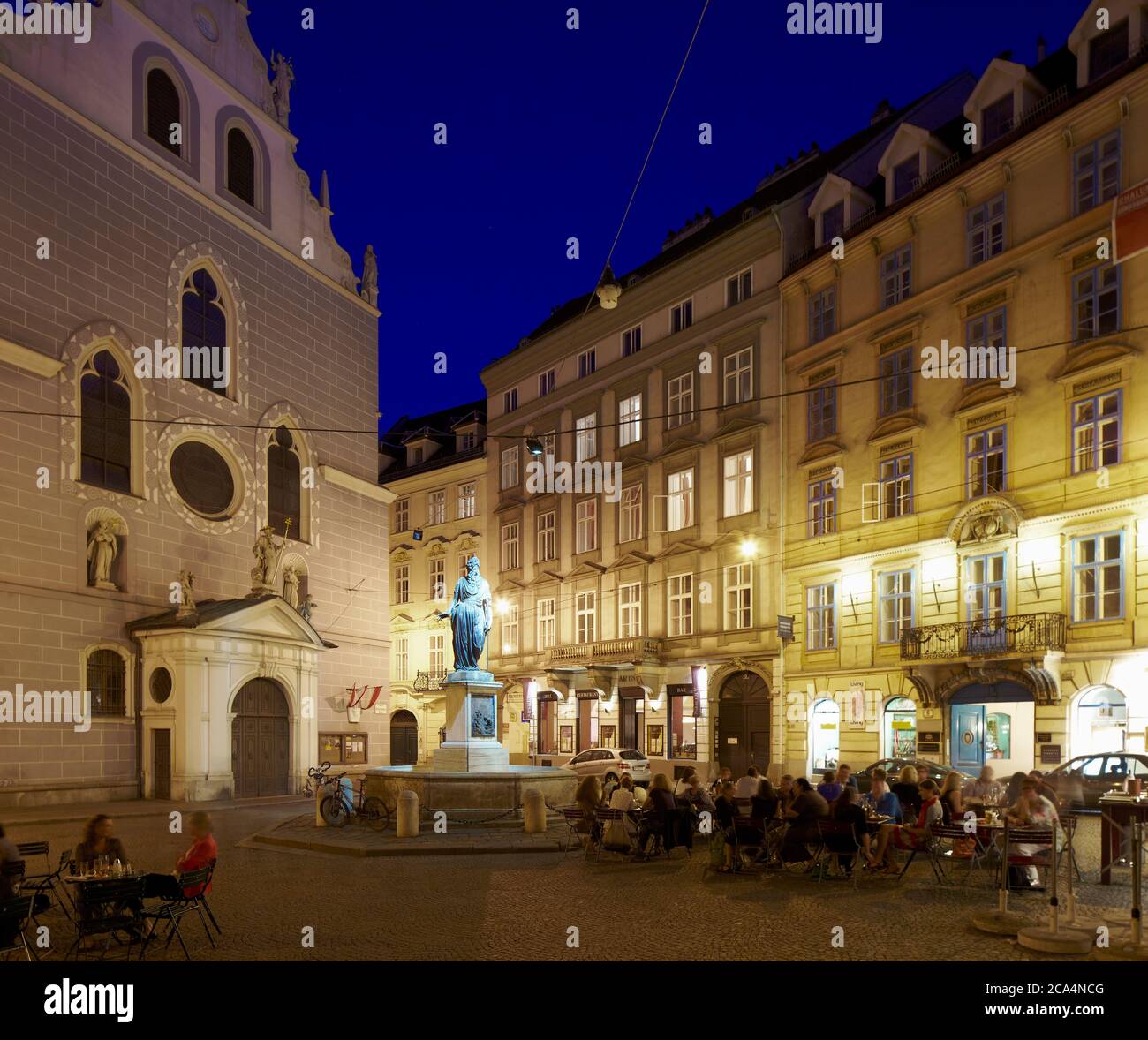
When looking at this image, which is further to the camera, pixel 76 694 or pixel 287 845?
pixel 76 694

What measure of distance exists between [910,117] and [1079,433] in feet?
46.0

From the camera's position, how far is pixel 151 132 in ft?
104

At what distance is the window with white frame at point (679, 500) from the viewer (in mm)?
37938

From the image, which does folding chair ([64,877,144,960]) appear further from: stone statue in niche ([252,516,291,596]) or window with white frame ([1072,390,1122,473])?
window with white frame ([1072,390,1122,473])

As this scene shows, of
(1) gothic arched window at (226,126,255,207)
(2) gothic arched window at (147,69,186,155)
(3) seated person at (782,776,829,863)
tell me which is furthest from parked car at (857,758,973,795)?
(2) gothic arched window at (147,69,186,155)

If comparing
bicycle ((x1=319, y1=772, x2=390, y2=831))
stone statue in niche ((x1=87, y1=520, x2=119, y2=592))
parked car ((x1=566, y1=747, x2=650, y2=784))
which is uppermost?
stone statue in niche ((x1=87, y1=520, x2=119, y2=592))

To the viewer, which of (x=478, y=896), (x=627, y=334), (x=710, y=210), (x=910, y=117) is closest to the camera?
(x=478, y=896)

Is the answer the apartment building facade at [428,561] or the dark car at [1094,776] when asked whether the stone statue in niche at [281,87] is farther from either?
the dark car at [1094,776]

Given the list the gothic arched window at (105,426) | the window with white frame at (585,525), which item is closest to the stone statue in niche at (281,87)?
the gothic arched window at (105,426)

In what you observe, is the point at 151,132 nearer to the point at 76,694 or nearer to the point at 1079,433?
the point at 76,694

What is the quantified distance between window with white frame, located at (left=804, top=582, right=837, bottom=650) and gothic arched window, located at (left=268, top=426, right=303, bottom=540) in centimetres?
1663

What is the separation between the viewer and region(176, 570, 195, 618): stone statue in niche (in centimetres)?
2828

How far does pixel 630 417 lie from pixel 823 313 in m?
9.56
